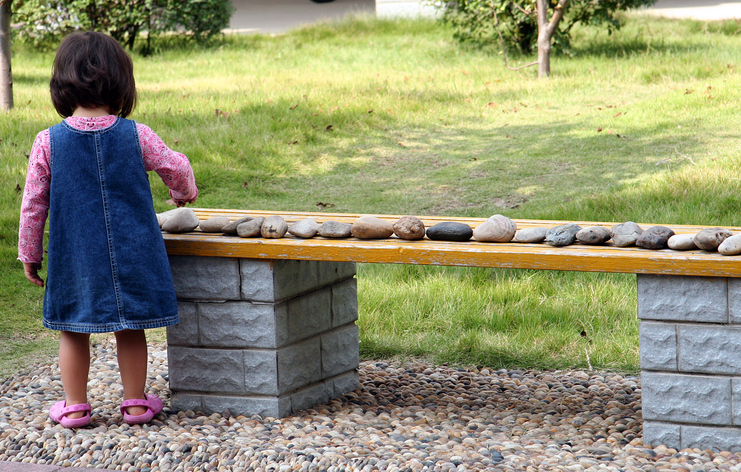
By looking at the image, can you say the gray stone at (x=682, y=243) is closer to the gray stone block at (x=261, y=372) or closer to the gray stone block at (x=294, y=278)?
the gray stone block at (x=294, y=278)

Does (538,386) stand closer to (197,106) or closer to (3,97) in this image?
(197,106)

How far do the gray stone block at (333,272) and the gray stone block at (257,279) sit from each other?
0.33 m

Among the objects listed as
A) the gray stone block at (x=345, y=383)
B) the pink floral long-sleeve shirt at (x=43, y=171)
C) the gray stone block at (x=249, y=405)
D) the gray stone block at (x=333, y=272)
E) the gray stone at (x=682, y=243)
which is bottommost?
the gray stone block at (x=345, y=383)

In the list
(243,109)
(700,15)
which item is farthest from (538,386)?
(700,15)

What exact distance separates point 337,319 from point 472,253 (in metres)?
0.89

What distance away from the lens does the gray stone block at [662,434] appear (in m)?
2.58

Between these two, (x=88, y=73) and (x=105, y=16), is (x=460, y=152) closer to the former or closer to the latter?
(x=88, y=73)

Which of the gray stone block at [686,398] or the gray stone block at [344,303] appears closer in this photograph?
the gray stone block at [686,398]

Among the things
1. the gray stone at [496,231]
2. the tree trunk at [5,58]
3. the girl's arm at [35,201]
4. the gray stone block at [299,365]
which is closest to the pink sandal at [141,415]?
the gray stone block at [299,365]

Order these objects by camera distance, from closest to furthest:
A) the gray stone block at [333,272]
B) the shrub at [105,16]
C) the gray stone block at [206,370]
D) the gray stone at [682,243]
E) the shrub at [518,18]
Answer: the gray stone at [682,243] < the gray stone block at [206,370] < the gray stone block at [333,272] < the shrub at [518,18] < the shrub at [105,16]

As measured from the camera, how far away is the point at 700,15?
15797 millimetres

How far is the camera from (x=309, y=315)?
3137 millimetres

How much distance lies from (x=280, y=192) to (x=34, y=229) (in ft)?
13.7

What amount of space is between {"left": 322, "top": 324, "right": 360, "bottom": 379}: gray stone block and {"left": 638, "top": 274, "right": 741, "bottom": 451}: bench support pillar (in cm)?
127
